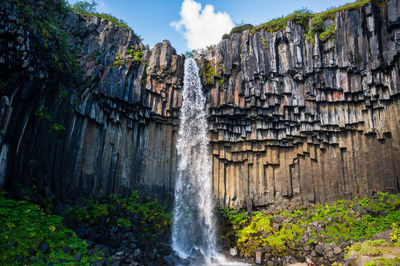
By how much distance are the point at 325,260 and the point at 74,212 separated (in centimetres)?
1202

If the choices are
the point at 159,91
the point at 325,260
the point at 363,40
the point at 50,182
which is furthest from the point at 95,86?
the point at 363,40

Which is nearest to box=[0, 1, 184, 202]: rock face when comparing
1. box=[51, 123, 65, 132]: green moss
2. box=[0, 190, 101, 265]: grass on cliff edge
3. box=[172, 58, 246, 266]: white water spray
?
box=[51, 123, 65, 132]: green moss

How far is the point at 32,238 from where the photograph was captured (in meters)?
9.41

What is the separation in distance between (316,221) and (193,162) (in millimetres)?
8136

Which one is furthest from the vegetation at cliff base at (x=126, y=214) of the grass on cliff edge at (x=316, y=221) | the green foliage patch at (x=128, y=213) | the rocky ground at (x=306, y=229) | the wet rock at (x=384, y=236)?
the wet rock at (x=384, y=236)

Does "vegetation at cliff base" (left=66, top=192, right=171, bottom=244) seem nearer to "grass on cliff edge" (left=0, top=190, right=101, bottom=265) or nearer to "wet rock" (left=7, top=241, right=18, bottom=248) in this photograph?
"grass on cliff edge" (left=0, top=190, right=101, bottom=265)

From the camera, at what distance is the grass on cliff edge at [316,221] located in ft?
45.9

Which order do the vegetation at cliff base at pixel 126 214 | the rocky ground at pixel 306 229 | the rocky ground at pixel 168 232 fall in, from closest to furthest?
the rocky ground at pixel 168 232 < the rocky ground at pixel 306 229 < the vegetation at cliff base at pixel 126 214

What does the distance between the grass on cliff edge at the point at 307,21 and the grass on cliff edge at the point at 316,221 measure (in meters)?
10.0

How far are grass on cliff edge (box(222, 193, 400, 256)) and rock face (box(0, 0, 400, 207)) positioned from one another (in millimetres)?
1026

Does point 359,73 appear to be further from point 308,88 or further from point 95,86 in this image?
point 95,86

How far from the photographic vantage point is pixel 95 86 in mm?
15945

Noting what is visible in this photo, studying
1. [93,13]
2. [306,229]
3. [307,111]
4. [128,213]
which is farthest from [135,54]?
[306,229]

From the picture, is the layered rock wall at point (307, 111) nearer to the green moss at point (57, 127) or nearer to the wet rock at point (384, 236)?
the wet rock at point (384, 236)
